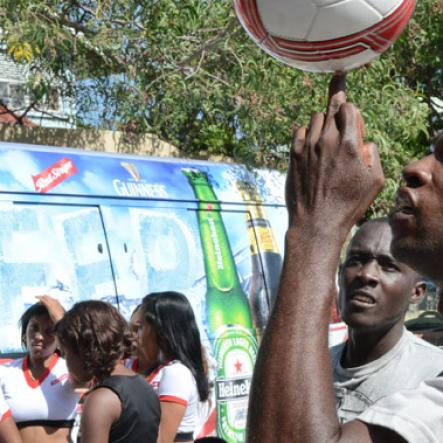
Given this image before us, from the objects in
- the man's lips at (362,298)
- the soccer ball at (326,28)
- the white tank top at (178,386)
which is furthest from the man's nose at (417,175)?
the white tank top at (178,386)

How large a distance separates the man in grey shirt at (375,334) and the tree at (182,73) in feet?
18.2

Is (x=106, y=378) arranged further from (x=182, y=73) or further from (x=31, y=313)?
(x=182, y=73)

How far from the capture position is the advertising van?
20.9 ft

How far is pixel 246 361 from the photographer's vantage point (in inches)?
307

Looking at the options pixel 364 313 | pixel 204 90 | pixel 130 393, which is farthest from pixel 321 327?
pixel 204 90

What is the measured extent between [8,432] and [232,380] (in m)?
2.88

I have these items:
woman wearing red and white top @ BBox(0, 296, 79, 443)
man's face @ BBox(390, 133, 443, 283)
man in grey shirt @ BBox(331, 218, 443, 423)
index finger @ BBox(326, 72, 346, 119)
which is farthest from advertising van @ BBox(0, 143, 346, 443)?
man's face @ BBox(390, 133, 443, 283)

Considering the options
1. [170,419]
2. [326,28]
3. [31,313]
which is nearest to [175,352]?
[170,419]

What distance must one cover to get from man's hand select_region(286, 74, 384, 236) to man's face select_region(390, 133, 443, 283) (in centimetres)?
6

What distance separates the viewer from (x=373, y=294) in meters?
3.47

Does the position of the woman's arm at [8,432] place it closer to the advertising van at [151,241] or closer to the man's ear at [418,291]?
the advertising van at [151,241]

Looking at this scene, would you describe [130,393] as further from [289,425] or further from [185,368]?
[289,425]

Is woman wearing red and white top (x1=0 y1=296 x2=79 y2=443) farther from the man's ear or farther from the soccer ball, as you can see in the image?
the soccer ball

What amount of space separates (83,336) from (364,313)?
1347 mm
